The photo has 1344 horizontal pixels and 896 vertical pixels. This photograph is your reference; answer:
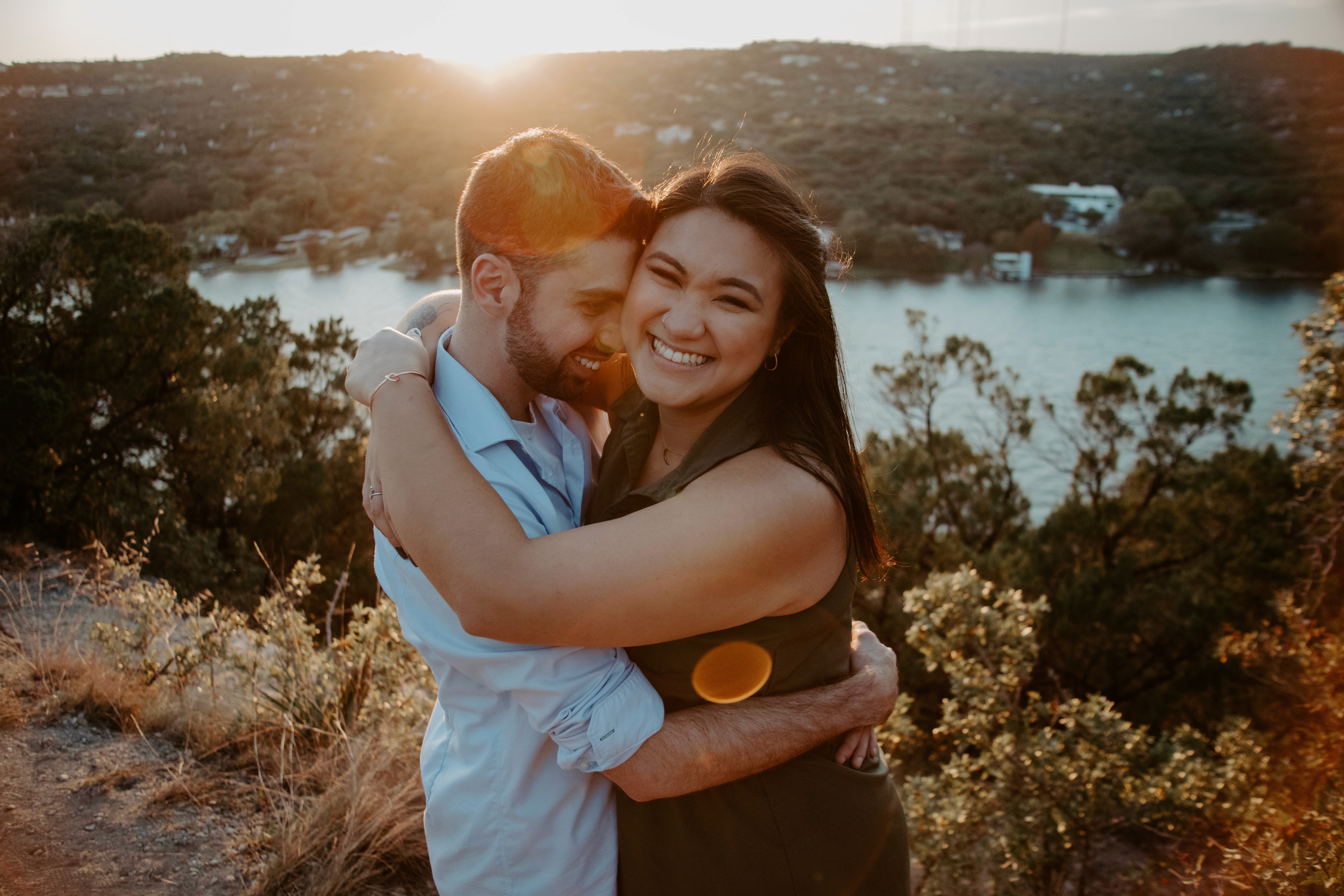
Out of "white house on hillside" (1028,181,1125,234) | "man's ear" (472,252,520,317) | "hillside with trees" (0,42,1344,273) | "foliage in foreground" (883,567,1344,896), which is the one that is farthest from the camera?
"white house on hillside" (1028,181,1125,234)

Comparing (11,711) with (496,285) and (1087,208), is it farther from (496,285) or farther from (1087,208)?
(1087,208)

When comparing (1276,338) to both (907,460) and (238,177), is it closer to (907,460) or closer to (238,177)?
(907,460)

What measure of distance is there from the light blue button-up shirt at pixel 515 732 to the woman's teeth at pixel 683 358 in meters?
0.38

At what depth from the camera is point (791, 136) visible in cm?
3162

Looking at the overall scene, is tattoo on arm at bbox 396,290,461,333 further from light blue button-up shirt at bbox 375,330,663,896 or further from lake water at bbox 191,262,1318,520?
lake water at bbox 191,262,1318,520

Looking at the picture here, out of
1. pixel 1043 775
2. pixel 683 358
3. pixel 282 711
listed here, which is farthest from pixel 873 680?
pixel 1043 775

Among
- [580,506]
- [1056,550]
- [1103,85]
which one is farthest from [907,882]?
[1103,85]

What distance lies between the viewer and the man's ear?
172 centimetres

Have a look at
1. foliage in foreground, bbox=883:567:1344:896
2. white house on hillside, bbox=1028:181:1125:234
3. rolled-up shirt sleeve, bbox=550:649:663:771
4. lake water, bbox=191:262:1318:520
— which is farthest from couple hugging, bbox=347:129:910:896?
white house on hillside, bbox=1028:181:1125:234

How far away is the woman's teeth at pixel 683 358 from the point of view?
1.70 meters

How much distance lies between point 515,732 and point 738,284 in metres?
0.99

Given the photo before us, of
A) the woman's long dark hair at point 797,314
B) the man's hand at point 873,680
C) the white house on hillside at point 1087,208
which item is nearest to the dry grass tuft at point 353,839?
the man's hand at point 873,680

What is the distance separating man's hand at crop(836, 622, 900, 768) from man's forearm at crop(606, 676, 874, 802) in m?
0.06

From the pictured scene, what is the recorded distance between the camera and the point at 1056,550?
13258mm
